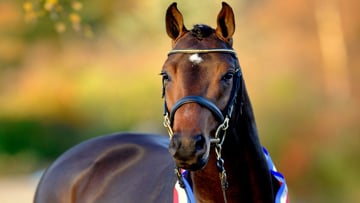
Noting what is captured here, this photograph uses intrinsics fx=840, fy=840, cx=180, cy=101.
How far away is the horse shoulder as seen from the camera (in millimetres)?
5363

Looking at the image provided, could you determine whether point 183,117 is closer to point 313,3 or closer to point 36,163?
point 36,163

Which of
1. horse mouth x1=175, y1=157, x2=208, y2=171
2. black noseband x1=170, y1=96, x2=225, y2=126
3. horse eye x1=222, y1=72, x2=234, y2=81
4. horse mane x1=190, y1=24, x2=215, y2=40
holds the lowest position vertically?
horse mouth x1=175, y1=157, x2=208, y2=171

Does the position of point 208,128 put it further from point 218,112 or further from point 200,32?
point 200,32

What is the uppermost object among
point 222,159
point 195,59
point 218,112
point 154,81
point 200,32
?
point 200,32

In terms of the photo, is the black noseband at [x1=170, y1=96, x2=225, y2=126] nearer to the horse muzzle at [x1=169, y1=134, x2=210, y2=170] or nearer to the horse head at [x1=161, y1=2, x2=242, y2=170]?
the horse head at [x1=161, y1=2, x2=242, y2=170]

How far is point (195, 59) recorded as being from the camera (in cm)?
398

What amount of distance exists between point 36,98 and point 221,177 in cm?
1795

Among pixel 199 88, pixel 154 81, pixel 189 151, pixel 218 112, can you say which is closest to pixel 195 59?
pixel 199 88

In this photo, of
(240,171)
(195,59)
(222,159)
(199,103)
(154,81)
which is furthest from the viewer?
(154,81)

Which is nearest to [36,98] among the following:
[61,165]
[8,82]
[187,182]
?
[8,82]

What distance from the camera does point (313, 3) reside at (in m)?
18.9

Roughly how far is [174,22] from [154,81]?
15206mm

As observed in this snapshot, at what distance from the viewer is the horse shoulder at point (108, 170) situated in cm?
536

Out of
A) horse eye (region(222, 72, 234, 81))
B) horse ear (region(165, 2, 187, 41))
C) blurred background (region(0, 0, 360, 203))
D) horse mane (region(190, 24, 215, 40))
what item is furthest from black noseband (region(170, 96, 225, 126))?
blurred background (region(0, 0, 360, 203))
